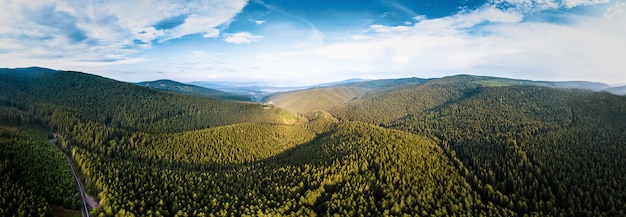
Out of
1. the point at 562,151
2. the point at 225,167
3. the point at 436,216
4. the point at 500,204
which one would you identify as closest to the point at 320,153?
the point at 225,167

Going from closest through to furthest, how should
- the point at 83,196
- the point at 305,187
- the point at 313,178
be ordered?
the point at 83,196 < the point at 305,187 < the point at 313,178

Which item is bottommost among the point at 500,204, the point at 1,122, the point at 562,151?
the point at 500,204

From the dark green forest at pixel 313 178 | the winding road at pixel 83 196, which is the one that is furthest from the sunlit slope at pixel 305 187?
the winding road at pixel 83 196

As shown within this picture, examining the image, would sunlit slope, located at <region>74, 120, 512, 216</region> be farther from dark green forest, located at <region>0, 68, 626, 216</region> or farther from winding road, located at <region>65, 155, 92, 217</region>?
winding road, located at <region>65, 155, 92, 217</region>

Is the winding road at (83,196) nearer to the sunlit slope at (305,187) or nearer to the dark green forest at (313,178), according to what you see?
the dark green forest at (313,178)

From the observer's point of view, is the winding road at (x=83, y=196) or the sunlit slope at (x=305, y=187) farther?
the sunlit slope at (x=305, y=187)

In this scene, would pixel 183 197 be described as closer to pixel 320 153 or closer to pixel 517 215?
pixel 320 153

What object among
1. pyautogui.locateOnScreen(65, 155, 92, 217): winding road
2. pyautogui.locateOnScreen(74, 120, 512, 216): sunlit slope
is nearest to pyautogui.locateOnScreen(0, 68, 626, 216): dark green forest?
pyautogui.locateOnScreen(74, 120, 512, 216): sunlit slope

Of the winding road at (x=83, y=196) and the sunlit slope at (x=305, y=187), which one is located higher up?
the winding road at (x=83, y=196)

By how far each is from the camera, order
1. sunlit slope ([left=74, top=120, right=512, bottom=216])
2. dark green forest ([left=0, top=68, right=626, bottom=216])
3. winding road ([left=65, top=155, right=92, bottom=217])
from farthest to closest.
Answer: sunlit slope ([left=74, top=120, right=512, bottom=216])
dark green forest ([left=0, top=68, right=626, bottom=216])
winding road ([left=65, top=155, right=92, bottom=217])

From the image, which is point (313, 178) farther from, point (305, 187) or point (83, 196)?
point (83, 196)

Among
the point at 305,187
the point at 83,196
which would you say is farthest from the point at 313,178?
the point at 83,196
